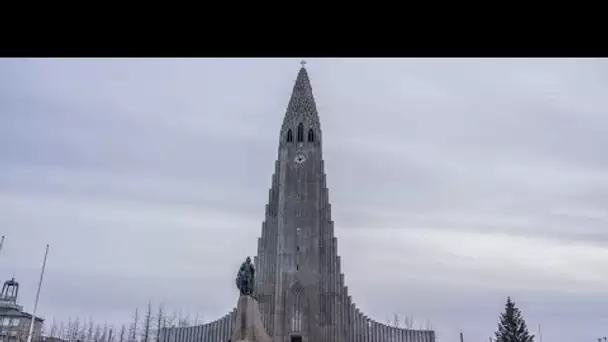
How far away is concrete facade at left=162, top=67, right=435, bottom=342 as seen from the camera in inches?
2260

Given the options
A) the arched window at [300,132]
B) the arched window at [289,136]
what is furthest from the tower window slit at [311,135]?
the arched window at [289,136]

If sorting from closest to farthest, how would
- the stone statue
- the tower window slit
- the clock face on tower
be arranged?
the stone statue
the clock face on tower
the tower window slit

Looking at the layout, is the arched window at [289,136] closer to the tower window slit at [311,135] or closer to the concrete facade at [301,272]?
the concrete facade at [301,272]

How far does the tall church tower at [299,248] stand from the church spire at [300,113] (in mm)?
127

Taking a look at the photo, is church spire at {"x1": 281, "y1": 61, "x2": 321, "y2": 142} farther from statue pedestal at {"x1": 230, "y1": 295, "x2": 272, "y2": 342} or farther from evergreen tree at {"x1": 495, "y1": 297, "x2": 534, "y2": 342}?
statue pedestal at {"x1": 230, "y1": 295, "x2": 272, "y2": 342}

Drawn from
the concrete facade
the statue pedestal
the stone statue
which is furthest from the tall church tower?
the stone statue

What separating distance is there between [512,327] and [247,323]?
135 feet

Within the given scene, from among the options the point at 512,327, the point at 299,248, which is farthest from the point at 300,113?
the point at 512,327

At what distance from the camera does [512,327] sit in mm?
57000
